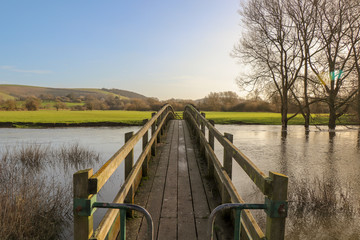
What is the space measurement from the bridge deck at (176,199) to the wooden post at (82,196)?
124 centimetres

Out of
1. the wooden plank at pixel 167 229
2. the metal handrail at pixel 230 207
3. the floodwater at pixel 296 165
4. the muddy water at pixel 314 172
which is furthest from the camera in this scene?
the floodwater at pixel 296 165

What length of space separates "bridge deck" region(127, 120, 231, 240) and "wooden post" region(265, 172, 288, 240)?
1271 millimetres

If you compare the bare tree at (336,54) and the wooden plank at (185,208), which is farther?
the bare tree at (336,54)

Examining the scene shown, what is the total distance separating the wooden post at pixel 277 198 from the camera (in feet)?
6.99

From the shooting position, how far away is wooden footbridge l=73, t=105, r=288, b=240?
2.15 metres

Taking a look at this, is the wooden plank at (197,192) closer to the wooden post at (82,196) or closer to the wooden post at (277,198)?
the wooden post at (277,198)

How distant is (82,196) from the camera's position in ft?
6.98

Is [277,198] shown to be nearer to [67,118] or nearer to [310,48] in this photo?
[310,48]

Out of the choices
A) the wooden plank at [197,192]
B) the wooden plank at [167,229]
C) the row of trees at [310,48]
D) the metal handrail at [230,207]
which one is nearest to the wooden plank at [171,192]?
the wooden plank at [167,229]

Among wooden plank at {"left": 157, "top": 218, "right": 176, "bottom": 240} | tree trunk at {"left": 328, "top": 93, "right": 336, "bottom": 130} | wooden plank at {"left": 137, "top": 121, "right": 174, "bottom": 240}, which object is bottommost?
wooden plank at {"left": 157, "top": 218, "right": 176, "bottom": 240}

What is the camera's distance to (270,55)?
24.9 m

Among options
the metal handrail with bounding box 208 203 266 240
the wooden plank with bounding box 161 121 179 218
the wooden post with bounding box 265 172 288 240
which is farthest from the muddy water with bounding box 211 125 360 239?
the metal handrail with bounding box 208 203 266 240

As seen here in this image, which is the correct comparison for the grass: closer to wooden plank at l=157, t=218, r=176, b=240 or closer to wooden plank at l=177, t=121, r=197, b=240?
wooden plank at l=177, t=121, r=197, b=240

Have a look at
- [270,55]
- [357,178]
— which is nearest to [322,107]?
[270,55]
